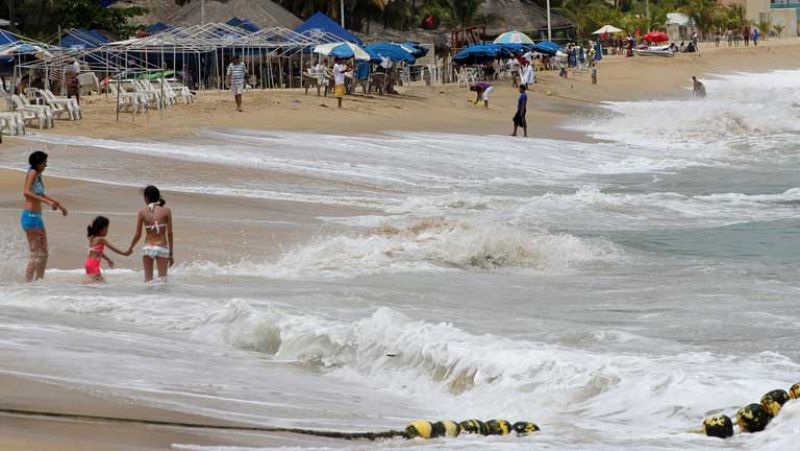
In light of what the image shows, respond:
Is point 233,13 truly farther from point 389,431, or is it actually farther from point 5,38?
point 389,431

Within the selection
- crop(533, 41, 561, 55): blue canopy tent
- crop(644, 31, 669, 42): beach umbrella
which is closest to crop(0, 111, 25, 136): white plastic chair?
crop(533, 41, 561, 55): blue canopy tent

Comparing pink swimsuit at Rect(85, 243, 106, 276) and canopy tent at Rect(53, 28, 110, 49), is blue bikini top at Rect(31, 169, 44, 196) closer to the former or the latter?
pink swimsuit at Rect(85, 243, 106, 276)

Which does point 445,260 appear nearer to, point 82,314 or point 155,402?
point 82,314

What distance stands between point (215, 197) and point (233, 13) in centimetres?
2818

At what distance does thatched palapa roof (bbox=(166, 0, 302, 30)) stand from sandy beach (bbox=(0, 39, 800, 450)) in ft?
17.6

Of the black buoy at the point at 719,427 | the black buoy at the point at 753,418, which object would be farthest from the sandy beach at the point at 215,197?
the black buoy at the point at 753,418

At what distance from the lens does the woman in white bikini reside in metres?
12.6

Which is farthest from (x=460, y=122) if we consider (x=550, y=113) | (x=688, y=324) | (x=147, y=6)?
(x=688, y=324)

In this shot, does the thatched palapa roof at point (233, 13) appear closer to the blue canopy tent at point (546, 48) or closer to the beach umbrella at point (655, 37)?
the blue canopy tent at point (546, 48)

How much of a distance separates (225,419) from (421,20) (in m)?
62.8

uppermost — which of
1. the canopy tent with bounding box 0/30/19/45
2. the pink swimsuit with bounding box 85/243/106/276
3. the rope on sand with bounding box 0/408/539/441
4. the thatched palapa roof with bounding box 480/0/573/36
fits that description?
the thatched palapa roof with bounding box 480/0/573/36

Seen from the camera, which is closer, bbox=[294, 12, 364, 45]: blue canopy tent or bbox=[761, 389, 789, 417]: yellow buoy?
bbox=[761, 389, 789, 417]: yellow buoy

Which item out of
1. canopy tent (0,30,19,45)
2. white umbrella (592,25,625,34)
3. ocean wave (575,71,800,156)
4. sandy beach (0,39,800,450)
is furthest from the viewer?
white umbrella (592,25,625,34)

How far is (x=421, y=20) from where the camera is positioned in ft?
228
